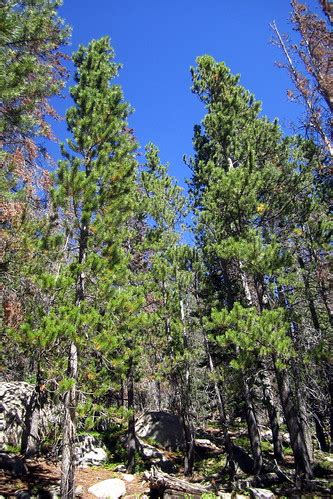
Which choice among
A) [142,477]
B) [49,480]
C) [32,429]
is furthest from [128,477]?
[32,429]

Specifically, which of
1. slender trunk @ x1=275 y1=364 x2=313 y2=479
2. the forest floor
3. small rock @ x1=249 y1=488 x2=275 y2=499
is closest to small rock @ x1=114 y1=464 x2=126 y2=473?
the forest floor

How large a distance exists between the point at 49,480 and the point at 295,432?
7.14 meters

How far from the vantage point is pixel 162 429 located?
1800cm

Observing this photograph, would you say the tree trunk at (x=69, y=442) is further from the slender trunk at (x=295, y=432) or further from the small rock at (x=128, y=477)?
the small rock at (x=128, y=477)

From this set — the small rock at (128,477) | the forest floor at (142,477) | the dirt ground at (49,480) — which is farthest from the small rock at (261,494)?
the small rock at (128,477)

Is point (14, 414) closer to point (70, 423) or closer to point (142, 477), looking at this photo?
point (142, 477)

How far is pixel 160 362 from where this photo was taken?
14.3 meters

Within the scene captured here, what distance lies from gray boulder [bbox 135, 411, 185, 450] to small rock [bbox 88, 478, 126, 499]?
20.6ft

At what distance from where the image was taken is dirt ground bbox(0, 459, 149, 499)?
889cm

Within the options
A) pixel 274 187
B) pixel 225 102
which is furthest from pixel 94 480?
pixel 225 102

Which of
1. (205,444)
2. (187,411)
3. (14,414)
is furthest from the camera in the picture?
(205,444)

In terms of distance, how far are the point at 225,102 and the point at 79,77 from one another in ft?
20.8

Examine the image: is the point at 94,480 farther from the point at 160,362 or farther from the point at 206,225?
the point at 206,225

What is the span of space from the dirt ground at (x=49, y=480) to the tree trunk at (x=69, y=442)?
2.41 metres
